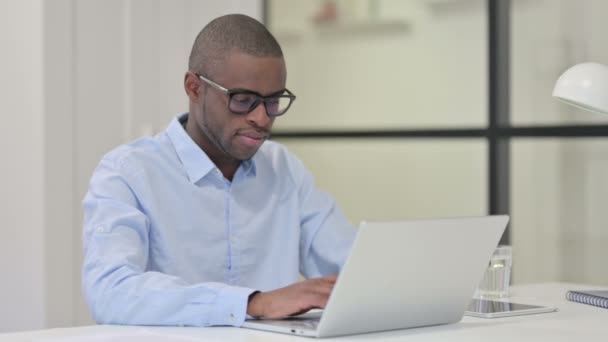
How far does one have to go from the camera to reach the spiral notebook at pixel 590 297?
1.79m

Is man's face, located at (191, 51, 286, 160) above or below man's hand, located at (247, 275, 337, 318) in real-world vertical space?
above

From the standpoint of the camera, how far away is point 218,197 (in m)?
1.96

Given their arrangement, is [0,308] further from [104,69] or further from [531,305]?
[531,305]

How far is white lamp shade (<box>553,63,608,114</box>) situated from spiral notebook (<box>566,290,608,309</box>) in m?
0.35

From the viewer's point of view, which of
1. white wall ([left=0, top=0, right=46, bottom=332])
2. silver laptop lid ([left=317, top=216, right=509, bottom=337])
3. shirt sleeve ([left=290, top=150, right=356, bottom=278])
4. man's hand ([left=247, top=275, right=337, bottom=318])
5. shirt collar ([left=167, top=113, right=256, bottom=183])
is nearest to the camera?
silver laptop lid ([left=317, top=216, right=509, bottom=337])

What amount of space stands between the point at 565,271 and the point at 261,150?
47.9 inches

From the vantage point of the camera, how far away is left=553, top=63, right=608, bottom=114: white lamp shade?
1708mm

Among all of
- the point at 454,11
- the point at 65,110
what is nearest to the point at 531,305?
the point at 454,11

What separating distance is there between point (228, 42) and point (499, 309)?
0.71 m

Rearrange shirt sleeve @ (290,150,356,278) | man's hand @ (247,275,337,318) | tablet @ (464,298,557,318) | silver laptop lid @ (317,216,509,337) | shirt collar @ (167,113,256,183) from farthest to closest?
shirt sleeve @ (290,150,356,278)
shirt collar @ (167,113,256,183)
tablet @ (464,298,557,318)
man's hand @ (247,275,337,318)
silver laptop lid @ (317,216,509,337)

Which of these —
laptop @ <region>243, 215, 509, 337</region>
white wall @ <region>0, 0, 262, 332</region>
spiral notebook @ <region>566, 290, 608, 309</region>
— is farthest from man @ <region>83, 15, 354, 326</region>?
white wall @ <region>0, 0, 262, 332</region>

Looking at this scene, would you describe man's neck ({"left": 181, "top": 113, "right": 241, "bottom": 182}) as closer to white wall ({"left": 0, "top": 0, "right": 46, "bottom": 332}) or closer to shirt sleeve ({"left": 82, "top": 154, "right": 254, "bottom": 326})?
shirt sleeve ({"left": 82, "top": 154, "right": 254, "bottom": 326})

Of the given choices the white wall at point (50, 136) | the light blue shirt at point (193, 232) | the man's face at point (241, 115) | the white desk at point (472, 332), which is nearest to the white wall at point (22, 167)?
the white wall at point (50, 136)

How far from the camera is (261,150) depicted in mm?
2145
